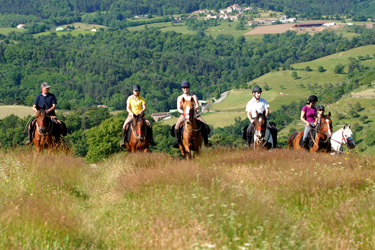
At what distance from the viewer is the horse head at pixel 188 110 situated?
1650 cm

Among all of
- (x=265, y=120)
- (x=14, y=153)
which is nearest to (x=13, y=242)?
(x=14, y=153)

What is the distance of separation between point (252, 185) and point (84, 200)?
10.8ft

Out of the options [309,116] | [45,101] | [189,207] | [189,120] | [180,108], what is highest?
[45,101]

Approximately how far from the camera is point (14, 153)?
13.8 meters

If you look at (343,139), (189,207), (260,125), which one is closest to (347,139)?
(343,139)

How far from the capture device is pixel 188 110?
54.3ft

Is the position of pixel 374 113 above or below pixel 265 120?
below

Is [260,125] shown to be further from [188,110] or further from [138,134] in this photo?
[138,134]

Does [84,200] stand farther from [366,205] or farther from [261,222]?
[366,205]

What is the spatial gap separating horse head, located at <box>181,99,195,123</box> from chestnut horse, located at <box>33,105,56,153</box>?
4.05 metres

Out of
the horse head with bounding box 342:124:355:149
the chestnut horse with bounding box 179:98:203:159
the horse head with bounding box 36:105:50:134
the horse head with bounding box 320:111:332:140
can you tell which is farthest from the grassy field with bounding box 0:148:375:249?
the horse head with bounding box 342:124:355:149

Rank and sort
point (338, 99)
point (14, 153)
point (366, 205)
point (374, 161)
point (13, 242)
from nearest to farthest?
point (13, 242), point (366, 205), point (374, 161), point (14, 153), point (338, 99)

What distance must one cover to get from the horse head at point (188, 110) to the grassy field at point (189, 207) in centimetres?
385

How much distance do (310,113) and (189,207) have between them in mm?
11490
